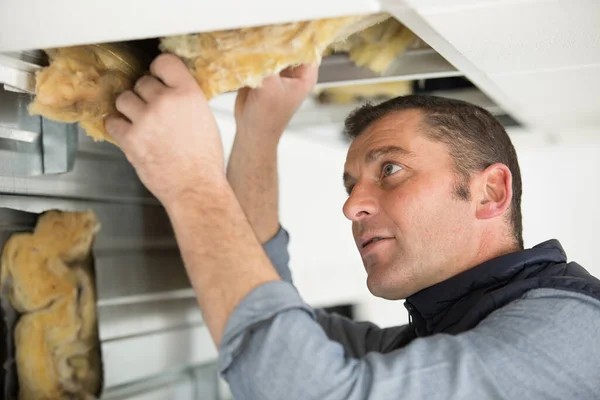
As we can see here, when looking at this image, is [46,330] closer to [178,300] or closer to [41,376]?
[41,376]

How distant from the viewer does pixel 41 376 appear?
1217mm

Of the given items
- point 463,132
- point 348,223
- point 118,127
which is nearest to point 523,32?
point 463,132

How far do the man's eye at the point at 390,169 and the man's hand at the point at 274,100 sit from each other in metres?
0.21

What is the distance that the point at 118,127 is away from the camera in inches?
44.3

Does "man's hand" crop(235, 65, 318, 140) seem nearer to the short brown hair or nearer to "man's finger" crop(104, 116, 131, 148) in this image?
the short brown hair

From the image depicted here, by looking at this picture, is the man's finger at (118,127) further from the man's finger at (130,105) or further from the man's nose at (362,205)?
the man's nose at (362,205)

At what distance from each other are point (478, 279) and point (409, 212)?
6.9 inches

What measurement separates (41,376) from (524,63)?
0.97 m

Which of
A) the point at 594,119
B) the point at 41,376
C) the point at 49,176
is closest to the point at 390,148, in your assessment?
the point at 49,176

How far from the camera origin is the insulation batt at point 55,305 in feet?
3.93

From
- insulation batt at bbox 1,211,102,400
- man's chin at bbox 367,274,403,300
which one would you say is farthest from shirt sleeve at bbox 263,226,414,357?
insulation batt at bbox 1,211,102,400

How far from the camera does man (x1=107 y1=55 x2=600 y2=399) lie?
3.14 feet

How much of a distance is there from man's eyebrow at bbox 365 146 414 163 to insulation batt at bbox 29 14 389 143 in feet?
1.11

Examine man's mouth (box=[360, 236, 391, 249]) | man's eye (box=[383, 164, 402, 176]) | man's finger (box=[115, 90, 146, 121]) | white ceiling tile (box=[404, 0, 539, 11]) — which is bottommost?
man's mouth (box=[360, 236, 391, 249])
